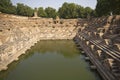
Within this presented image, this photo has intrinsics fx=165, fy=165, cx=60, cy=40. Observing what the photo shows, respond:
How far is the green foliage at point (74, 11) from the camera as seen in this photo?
177ft

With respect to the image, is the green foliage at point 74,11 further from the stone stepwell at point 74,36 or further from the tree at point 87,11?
the stone stepwell at point 74,36

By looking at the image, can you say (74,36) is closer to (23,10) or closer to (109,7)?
(109,7)

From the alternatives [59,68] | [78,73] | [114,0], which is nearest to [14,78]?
[59,68]

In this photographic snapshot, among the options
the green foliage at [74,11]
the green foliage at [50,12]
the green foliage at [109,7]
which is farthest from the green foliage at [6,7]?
the green foliage at [109,7]

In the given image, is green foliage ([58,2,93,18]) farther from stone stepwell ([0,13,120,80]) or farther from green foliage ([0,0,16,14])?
green foliage ([0,0,16,14])

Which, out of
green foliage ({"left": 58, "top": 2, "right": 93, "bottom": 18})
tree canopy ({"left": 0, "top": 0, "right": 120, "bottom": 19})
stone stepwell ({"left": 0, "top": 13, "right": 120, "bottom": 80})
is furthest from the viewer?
green foliage ({"left": 58, "top": 2, "right": 93, "bottom": 18})

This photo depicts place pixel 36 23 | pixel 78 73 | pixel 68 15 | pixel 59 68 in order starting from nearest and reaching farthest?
pixel 78 73 → pixel 59 68 → pixel 36 23 → pixel 68 15

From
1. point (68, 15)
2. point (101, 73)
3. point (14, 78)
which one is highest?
point (68, 15)

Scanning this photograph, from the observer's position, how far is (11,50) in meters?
16.0

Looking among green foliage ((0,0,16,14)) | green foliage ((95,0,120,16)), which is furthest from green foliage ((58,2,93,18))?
green foliage ((0,0,16,14))

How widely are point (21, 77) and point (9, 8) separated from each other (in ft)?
128

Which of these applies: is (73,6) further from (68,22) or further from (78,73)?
(78,73)

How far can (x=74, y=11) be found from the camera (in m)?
54.2

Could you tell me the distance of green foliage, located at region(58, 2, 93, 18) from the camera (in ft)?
177
